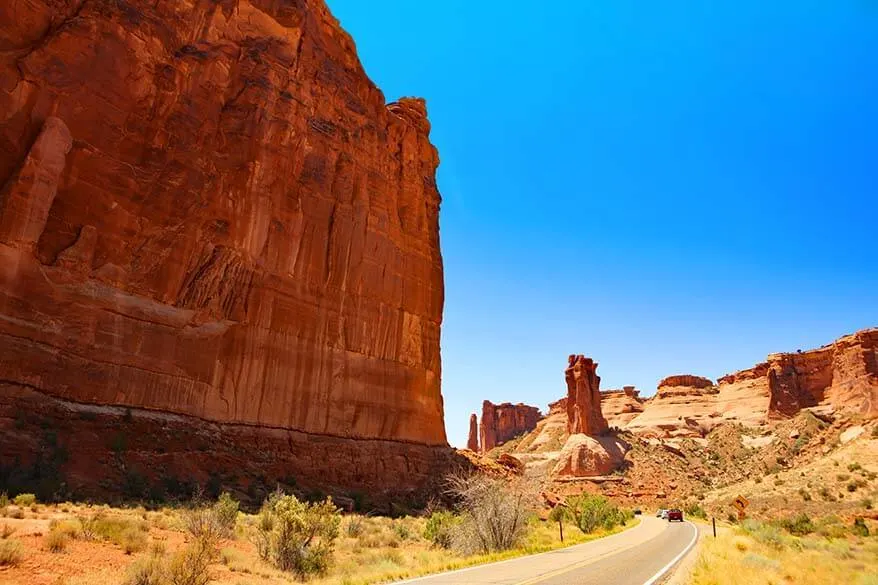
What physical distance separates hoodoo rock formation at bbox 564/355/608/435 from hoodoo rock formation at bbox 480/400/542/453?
5582 centimetres

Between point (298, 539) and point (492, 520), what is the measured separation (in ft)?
24.3

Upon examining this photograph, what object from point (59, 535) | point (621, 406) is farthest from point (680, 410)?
point (59, 535)

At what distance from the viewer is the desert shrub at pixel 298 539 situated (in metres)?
13.4

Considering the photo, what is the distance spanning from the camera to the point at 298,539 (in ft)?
46.1

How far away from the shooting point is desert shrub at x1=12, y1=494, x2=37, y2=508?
1506 cm

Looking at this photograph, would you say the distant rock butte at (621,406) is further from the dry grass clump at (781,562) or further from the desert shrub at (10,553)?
the desert shrub at (10,553)

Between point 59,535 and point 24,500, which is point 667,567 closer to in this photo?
point 59,535

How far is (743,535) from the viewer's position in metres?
24.8

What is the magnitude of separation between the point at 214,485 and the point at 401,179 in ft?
86.1

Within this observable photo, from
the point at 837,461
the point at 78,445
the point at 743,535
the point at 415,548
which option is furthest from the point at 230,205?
the point at 837,461

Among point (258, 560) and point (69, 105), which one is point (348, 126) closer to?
point (69, 105)

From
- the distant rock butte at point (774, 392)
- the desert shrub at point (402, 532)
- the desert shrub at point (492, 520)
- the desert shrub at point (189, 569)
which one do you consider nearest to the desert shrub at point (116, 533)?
the desert shrub at point (189, 569)

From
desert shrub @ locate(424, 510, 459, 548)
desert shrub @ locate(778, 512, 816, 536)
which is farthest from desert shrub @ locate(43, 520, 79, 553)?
desert shrub @ locate(778, 512, 816, 536)

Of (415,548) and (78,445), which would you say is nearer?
(415,548)
